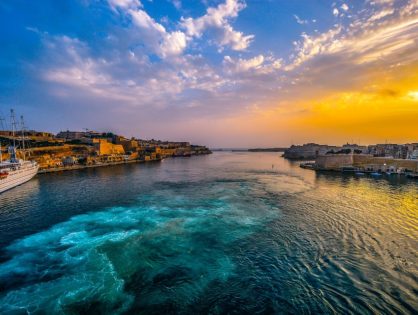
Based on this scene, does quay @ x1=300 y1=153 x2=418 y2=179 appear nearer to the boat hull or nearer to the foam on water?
the foam on water

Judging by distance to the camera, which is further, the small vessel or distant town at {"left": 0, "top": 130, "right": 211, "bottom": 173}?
distant town at {"left": 0, "top": 130, "right": 211, "bottom": 173}

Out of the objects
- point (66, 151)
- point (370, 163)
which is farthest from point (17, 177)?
point (370, 163)

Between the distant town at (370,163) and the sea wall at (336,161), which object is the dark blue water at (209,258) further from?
the sea wall at (336,161)

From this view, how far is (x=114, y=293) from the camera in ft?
32.1

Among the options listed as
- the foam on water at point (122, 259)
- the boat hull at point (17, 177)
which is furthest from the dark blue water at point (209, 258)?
the boat hull at point (17, 177)

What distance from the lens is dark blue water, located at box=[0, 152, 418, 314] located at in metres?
9.31

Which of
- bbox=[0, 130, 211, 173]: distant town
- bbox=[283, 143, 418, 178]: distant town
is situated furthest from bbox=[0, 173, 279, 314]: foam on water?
bbox=[0, 130, 211, 173]: distant town

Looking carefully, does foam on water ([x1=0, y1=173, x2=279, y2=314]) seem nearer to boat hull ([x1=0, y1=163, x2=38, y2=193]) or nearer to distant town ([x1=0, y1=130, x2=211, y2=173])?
boat hull ([x1=0, y1=163, x2=38, y2=193])

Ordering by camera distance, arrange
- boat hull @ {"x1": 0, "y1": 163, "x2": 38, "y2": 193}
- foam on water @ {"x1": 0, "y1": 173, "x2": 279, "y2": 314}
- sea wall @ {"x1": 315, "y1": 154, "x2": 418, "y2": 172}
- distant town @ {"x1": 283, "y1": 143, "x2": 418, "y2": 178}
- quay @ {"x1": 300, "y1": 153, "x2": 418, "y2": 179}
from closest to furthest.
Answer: foam on water @ {"x1": 0, "y1": 173, "x2": 279, "y2": 314}, boat hull @ {"x1": 0, "y1": 163, "x2": 38, "y2": 193}, quay @ {"x1": 300, "y1": 153, "x2": 418, "y2": 179}, distant town @ {"x1": 283, "y1": 143, "x2": 418, "y2": 178}, sea wall @ {"x1": 315, "y1": 154, "x2": 418, "y2": 172}

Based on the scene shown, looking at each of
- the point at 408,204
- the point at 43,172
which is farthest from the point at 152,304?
the point at 43,172

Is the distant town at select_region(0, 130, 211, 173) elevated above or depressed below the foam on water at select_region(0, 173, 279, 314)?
above

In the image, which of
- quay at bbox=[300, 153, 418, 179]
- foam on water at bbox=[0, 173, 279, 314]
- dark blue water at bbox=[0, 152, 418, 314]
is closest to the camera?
dark blue water at bbox=[0, 152, 418, 314]

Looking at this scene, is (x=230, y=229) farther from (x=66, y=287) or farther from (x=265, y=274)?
(x=66, y=287)

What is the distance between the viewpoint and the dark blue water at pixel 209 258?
9.31m
